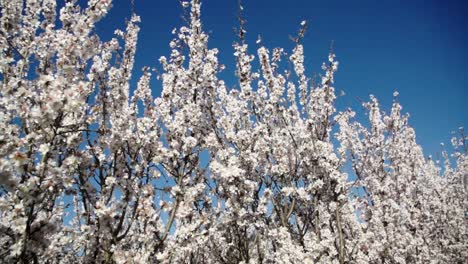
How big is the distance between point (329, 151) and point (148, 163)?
4183 mm

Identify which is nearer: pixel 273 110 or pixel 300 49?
pixel 273 110

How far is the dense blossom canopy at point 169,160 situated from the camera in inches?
138

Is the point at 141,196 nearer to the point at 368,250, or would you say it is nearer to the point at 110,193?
the point at 110,193

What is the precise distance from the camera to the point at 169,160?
19.5ft

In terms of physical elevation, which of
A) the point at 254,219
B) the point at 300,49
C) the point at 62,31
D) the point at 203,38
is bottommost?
the point at 254,219

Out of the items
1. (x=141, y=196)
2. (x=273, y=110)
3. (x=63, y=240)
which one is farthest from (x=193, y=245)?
(x=273, y=110)

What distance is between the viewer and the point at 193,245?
5102mm

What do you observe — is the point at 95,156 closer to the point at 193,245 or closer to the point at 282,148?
the point at 193,245

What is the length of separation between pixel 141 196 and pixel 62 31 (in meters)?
2.68

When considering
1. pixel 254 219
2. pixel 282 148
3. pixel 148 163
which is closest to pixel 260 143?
pixel 282 148

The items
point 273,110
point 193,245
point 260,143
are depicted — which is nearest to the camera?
point 193,245

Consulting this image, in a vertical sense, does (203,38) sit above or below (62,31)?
above

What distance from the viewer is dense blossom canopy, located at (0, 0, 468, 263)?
3494 mm

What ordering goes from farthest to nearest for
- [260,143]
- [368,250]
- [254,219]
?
[368,250], [260,143], [254,219]
